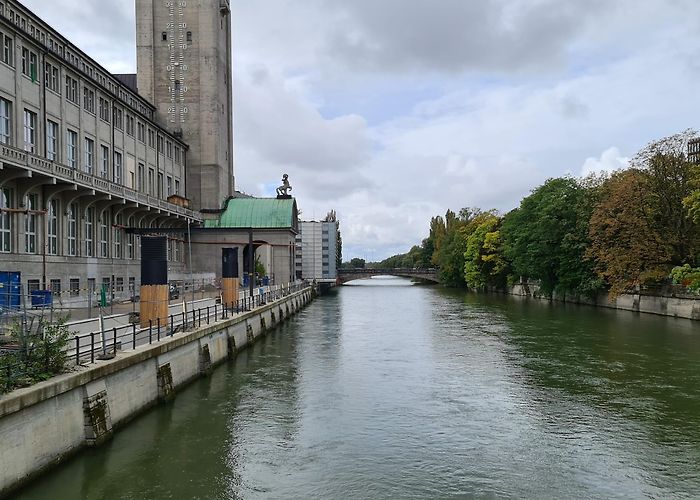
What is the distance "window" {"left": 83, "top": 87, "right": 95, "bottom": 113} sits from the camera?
162ft

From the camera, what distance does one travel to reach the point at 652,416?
20.7m

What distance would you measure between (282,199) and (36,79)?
1814 inches

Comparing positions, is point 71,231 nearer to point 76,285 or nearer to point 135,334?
point 76,285

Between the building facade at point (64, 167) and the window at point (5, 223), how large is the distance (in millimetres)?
56

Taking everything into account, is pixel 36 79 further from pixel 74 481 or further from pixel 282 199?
pixel 282 199

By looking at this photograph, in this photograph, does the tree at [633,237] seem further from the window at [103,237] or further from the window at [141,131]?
the window at [141,131]

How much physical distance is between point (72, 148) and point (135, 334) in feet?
103

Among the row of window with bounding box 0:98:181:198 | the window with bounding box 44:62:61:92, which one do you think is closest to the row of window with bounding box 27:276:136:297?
the row of window with bounding box 0:98:181:198

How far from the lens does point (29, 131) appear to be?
40469mm

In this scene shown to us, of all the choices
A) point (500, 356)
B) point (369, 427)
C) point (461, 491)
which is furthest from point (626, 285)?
point (461, 491)

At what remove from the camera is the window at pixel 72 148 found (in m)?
46.1

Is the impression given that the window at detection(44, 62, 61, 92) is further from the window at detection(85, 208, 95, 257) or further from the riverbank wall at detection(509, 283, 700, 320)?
the riverbank wall at detection(509, 283, 700, 320)

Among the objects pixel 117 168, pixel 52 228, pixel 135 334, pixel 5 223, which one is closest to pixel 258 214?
pixel 117 168

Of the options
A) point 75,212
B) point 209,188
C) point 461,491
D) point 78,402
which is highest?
point 209,188
